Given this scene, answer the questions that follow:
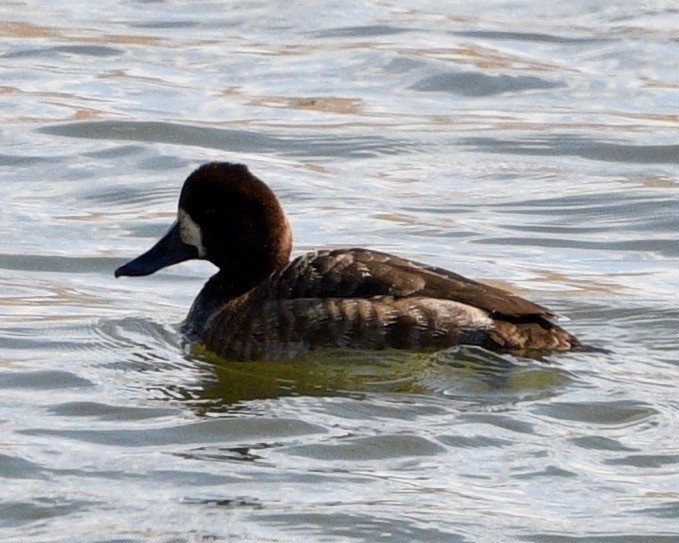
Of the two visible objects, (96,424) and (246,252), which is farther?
(246,252)

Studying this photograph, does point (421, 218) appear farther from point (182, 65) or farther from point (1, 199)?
point (182, 65)

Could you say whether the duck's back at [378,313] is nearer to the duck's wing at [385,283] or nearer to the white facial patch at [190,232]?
the duck's wing at [385,283]

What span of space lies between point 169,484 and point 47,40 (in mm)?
10075

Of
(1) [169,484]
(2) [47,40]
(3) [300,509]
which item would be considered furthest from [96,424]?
(2) [47,40]

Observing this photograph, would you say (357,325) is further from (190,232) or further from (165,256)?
(165,256)

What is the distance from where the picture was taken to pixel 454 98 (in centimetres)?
1440

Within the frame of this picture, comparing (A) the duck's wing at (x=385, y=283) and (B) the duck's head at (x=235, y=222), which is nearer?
(A) the duck's wing at (x=385, y=283)

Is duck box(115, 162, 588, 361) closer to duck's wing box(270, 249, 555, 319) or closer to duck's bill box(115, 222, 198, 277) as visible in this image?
duck's wing box(270, 249, 555, 319)

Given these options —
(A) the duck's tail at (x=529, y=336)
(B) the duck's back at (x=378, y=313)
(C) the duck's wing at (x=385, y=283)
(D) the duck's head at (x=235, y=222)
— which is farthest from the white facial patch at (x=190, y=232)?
(A) the duck's tail at (x=529, y=336)

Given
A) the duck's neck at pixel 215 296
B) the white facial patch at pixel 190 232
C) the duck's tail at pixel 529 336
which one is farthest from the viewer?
the white facial patch at pixel 190 232

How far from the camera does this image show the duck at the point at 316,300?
8.08 metres

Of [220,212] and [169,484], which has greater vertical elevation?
[220,212]

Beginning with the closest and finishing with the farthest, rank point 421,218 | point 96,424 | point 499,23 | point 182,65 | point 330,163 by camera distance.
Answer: point 96,424, point 421,218, point 330,163, point 182,65, point 499,23

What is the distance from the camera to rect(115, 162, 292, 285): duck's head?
8797 millimetres
